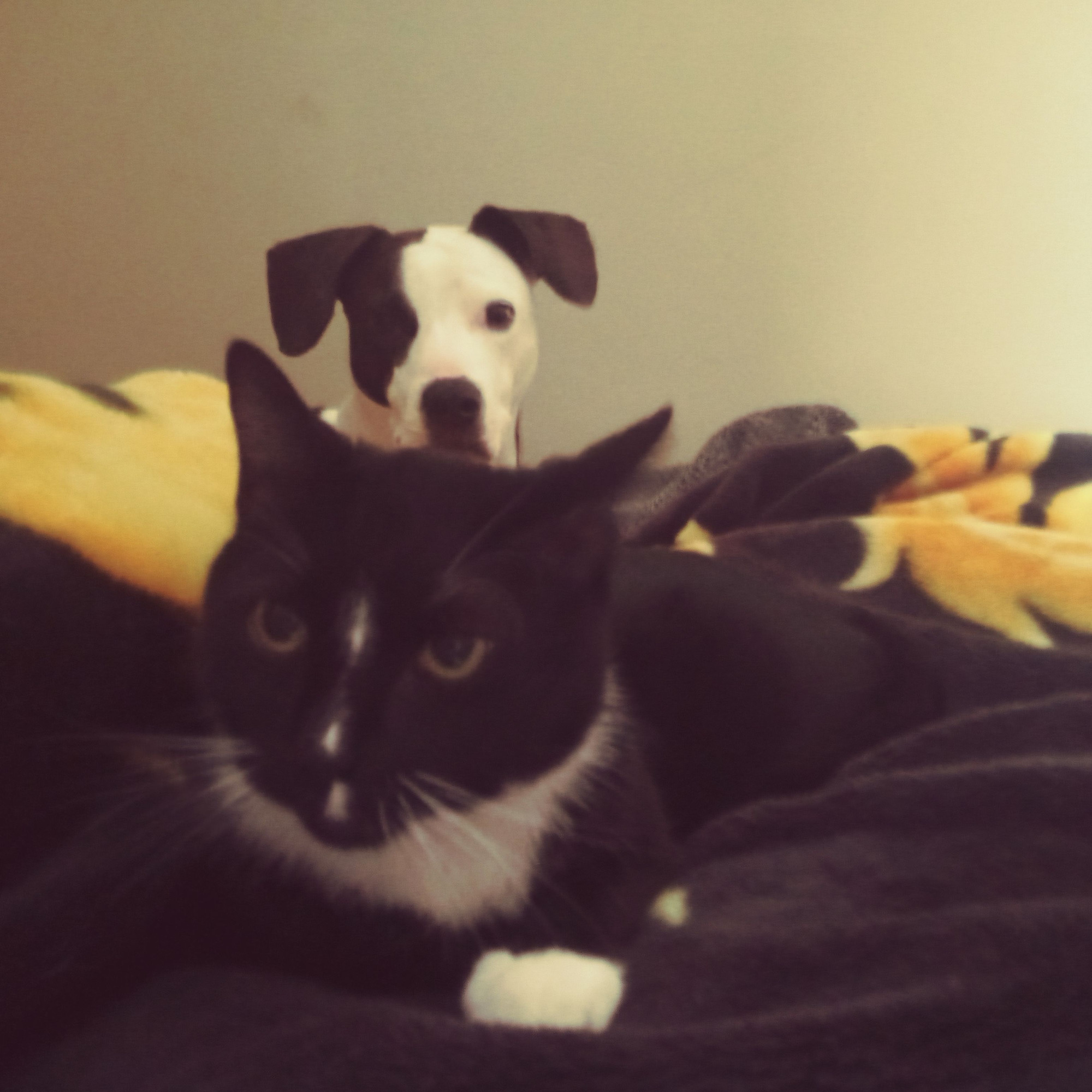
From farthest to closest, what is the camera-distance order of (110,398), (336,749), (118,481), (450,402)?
(450,402) → (110,398) → (118,481) → (336,749)

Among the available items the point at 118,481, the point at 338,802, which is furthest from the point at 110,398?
the point at 338,802

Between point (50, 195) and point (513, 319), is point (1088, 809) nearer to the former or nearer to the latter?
point (513, 319)

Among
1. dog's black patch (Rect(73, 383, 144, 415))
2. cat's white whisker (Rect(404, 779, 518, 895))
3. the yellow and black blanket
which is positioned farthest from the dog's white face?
cat's white whisker (Rect(404, 779, 518, 895))

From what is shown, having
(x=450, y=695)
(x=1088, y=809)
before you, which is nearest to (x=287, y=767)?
(x=450, y=695)

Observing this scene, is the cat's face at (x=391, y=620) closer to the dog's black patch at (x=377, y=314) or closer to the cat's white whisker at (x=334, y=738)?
the cat's white whisker at (x=334, y=738)

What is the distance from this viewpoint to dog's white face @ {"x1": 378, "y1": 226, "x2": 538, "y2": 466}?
1.16m

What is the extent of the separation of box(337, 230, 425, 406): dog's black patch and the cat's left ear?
27.7 inches

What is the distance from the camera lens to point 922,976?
0.41 m

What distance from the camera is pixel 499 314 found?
1.26 metres

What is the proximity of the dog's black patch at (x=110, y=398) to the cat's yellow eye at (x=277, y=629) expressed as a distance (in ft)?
0.89

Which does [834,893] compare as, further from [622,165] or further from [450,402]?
[622,165]

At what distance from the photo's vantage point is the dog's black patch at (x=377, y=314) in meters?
1.21

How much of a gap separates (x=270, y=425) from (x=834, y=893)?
1.46 ft

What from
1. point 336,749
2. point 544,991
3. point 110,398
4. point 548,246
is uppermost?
point 548,246
